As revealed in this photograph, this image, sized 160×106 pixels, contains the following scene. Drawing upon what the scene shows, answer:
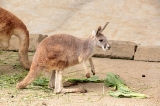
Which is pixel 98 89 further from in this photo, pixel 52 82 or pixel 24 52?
pixel 24 52

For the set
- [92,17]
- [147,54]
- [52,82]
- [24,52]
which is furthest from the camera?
[92,17]

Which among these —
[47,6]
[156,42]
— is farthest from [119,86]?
[47,6]

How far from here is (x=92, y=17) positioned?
29.5ft

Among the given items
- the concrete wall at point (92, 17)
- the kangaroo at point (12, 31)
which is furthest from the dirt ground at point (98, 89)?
the concrete wall at point (92, 17)

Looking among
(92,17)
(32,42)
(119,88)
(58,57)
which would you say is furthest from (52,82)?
(92,17)

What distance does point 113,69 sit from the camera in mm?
6051

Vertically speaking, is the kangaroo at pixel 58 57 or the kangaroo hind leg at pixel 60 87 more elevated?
the kangaroo at pixel 58 57

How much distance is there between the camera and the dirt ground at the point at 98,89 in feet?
14.1

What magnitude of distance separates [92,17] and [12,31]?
3.53 metres

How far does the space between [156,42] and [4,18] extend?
3228 mm

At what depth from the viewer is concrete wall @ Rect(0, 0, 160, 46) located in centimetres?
809

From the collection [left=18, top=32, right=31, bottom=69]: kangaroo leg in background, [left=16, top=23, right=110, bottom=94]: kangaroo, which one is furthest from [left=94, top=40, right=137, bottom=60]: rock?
[left=16, top=23, right=110, bottom=94]: kangaroo

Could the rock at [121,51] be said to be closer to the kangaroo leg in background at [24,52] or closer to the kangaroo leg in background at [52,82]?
the kangaroo leg in background at [24,52]

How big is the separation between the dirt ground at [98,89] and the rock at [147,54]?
0.47 ft
